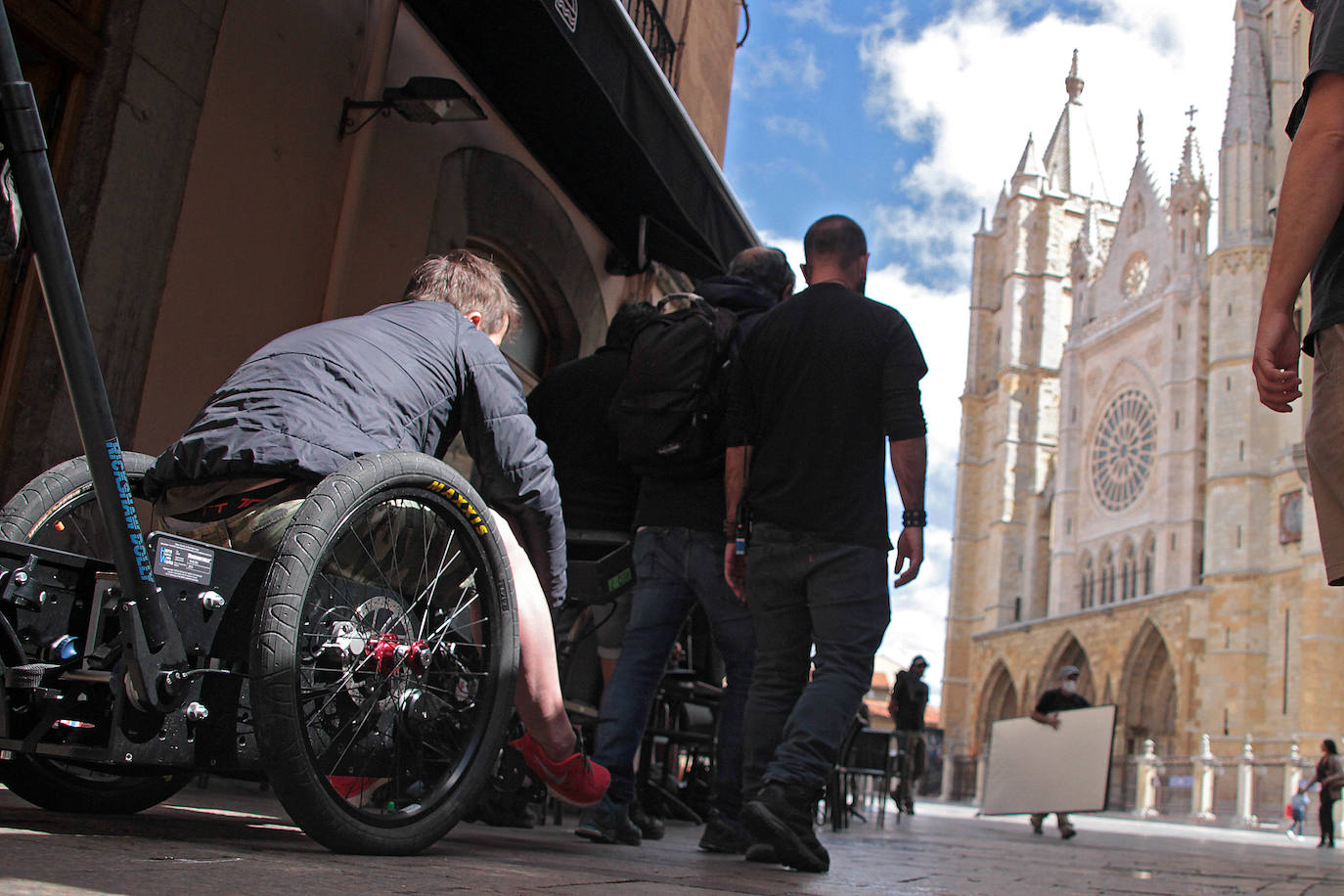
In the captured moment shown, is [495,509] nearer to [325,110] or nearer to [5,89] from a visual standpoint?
[5,89]

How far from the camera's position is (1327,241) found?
80.4 inches

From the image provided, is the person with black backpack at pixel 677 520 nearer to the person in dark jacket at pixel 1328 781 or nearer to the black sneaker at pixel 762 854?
the black sneaker at pixel 762 854

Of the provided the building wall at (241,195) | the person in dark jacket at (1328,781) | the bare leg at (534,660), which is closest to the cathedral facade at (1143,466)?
the person in dark jacket at (1328,781)

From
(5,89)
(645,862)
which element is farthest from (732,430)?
(5,89)

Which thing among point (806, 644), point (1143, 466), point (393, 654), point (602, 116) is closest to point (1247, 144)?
point (1143, 466)

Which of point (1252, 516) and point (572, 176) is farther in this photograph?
point (1252, 516)

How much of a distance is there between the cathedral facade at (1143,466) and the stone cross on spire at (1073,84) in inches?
7.3

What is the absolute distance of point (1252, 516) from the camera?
33812 millimetres

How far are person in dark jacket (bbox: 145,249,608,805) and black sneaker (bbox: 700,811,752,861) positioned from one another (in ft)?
2.64

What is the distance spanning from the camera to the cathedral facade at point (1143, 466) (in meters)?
32.8

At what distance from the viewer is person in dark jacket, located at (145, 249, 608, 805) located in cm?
199

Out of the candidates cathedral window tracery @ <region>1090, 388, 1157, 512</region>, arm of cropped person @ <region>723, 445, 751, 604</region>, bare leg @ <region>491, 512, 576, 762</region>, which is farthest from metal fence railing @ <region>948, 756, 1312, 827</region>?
bare leg @ <region>491, 512, 576, 762</region>

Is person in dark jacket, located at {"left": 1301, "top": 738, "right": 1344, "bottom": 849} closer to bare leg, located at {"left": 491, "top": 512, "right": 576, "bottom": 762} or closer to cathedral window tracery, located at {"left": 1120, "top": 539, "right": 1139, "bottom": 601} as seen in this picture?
bare leg, located at {"left": 491, "top": 512, "right": 576, "bottom": 762}

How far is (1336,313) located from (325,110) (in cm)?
365
